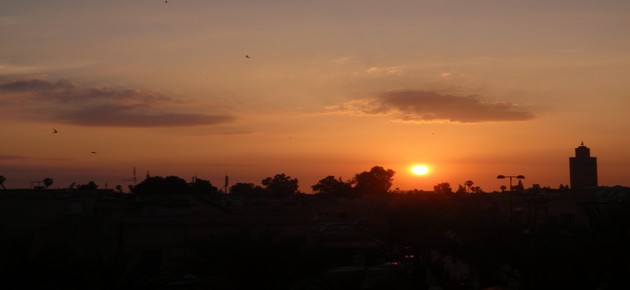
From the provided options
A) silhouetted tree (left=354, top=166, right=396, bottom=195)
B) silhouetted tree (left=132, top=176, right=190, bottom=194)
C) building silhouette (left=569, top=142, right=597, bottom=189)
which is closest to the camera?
silhouetted tree (left=132, top=176, right=190, bottom=194)

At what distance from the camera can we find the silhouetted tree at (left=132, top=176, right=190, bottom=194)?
88812 millimetres

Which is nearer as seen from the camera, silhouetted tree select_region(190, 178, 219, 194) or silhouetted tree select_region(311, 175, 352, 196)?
silhouetted tree select_region(190, 178, 219, 194)

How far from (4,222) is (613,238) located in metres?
29.2

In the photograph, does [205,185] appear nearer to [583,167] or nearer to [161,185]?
[161,185]

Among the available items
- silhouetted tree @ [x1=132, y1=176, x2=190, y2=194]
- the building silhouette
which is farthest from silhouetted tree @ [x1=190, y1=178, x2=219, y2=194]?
the building silhouette

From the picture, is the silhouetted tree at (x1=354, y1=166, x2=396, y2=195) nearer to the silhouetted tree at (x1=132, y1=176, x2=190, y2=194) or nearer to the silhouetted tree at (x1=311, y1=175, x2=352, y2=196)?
the silhouetted tree at (x1=311, y1=175, x2=352, y2=196)

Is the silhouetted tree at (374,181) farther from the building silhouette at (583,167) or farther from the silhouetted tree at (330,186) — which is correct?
the building silhouette at (583,167)

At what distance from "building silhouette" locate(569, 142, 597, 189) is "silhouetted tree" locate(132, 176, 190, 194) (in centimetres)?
6213

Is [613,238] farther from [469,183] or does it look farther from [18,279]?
[469,183]

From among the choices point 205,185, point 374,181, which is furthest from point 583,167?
point 205,185

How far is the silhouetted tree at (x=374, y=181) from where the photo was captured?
12964 cm

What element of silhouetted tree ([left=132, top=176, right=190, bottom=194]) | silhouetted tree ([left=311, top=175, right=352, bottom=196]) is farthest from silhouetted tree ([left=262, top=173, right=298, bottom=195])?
silhouetted tree ([left=132, top=176, right=190, bottom=194])

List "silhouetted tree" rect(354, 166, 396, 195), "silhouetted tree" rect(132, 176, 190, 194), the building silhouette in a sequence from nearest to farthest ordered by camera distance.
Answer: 1. "silhouetted tree" rect(132, 176, 190, 194)
2. the building silhouette
3. "silhouetted tree" rect(354, 166, 396, 195)

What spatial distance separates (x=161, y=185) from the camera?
9056 cm
